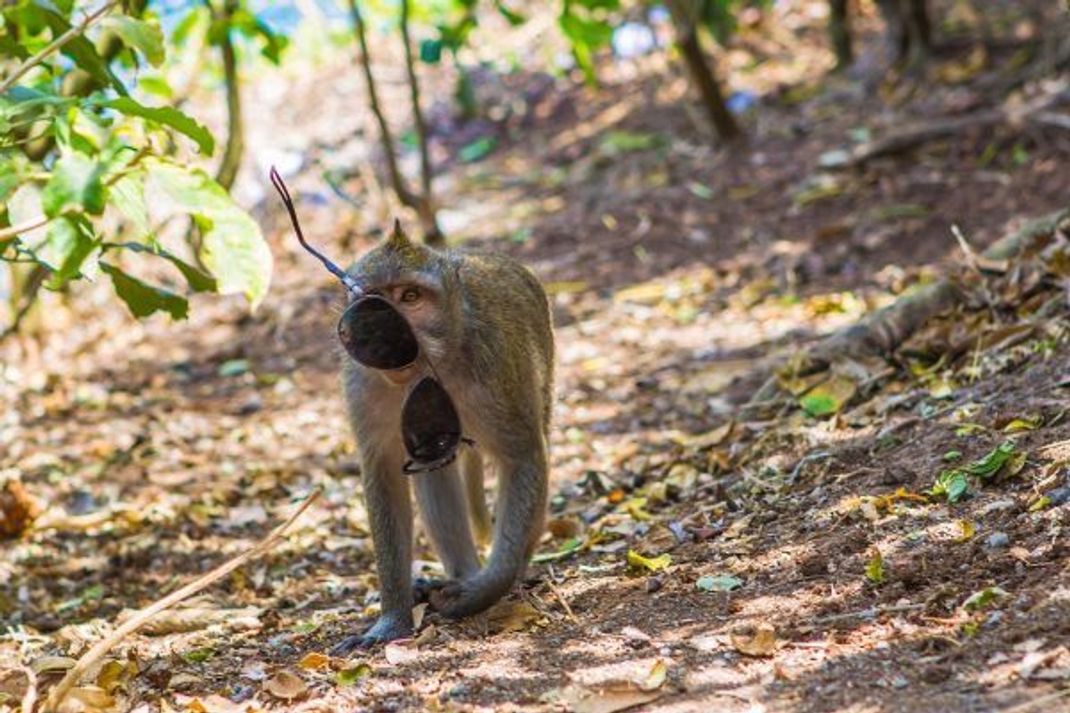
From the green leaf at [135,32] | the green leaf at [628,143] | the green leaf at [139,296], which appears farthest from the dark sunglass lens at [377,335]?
the green leaf at [628,143]

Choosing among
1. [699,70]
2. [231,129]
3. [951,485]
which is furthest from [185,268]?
[699,70]

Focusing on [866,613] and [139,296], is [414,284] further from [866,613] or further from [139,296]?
[866,613]

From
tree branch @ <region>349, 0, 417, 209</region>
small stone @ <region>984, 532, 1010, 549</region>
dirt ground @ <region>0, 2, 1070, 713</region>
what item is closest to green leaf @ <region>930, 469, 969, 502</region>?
dirt ground @ <region>0, 2, 1070, 713</region>

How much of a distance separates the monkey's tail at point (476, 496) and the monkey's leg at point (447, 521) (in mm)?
249

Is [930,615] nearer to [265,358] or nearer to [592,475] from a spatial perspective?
[592,475]

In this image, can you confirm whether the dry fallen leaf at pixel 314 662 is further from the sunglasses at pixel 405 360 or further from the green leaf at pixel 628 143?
the green leaf at pixel 628 143

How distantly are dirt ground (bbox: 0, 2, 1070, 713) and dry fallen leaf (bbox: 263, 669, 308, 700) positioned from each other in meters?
0.01

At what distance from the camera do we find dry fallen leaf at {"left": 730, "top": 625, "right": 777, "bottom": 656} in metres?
3.90

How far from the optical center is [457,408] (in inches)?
195

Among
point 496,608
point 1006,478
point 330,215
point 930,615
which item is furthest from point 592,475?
point 330,215

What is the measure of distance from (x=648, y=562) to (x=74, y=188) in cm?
258

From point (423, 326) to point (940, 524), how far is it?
5.69 feet

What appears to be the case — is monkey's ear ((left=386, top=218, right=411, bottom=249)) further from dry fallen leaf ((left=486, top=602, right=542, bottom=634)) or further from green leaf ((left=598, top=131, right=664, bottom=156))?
green leaf ((left=598, top=131, right=664, bottom=156))

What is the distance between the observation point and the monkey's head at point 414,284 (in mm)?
4594
